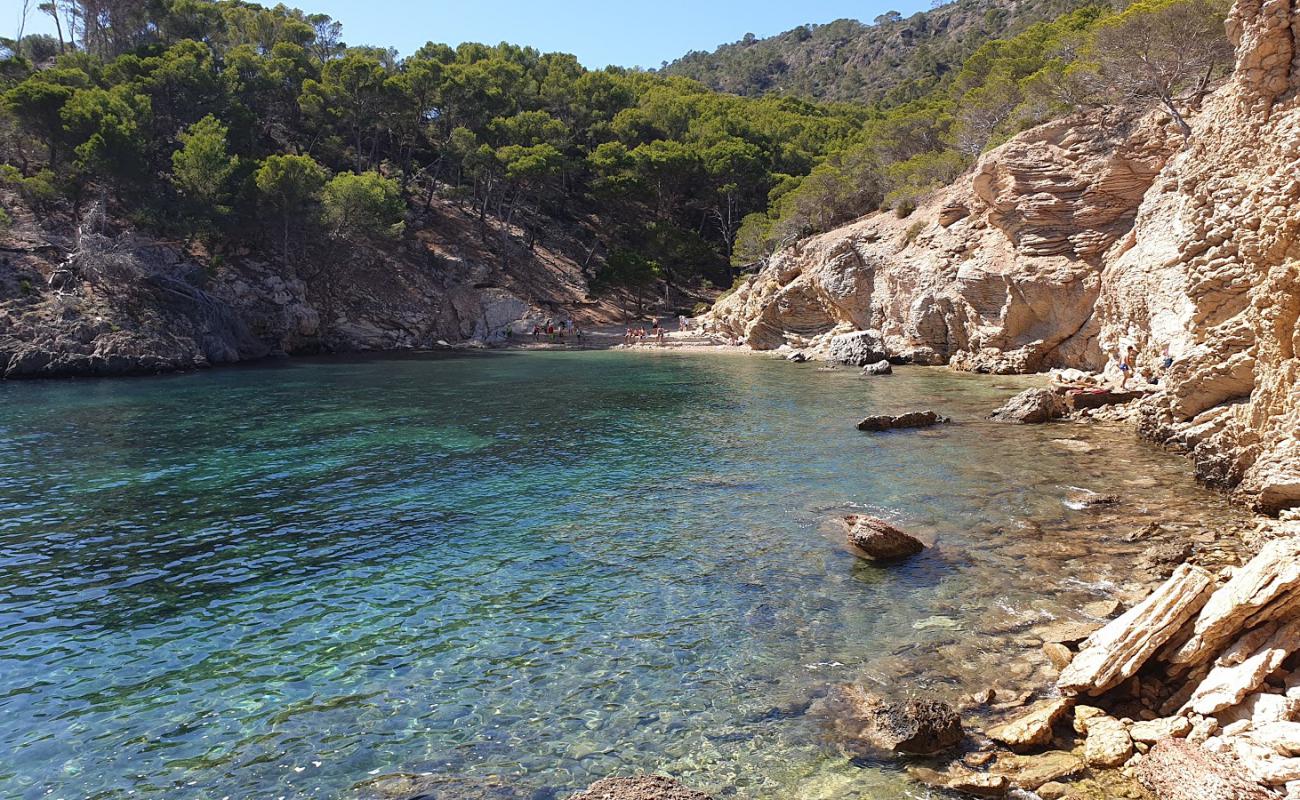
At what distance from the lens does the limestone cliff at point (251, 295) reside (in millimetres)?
39875

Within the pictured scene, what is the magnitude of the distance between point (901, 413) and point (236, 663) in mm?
21549

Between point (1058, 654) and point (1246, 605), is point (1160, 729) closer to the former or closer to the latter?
point (1246, 605)

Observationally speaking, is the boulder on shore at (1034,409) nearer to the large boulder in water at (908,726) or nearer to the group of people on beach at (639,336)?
the large boulder in water at (908,726)

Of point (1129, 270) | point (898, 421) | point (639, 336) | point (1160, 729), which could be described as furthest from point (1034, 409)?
point (639, 336)

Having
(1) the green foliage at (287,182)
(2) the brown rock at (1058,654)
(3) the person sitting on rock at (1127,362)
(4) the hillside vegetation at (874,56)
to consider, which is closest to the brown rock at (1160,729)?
(2) the brown rock at (1058,654)

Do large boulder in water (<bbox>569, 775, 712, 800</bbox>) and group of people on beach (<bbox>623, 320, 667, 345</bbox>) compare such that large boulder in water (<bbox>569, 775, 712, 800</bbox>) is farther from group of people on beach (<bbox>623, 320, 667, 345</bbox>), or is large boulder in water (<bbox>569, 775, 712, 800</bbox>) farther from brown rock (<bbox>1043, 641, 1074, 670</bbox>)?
group of people on beach (<bbox>623, 320, 667, 345</bbox>)

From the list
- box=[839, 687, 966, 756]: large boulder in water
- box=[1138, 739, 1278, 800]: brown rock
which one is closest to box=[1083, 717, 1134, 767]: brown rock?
box=[1138, 739, 1278, 800]: brown rock

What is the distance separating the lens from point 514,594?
36.6 ft

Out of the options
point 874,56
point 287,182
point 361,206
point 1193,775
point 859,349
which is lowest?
point 1193,775

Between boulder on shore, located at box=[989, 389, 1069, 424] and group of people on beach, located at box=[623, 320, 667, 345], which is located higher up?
group of people on beach, located at box=[623, 320, 667, 345]

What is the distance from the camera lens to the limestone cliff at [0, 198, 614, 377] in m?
39.9

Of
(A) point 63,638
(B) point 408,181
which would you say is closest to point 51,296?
(B) point 408,181

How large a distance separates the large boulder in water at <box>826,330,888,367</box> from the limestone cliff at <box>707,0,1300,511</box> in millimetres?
1100

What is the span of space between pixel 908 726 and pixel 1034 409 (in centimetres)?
1920
